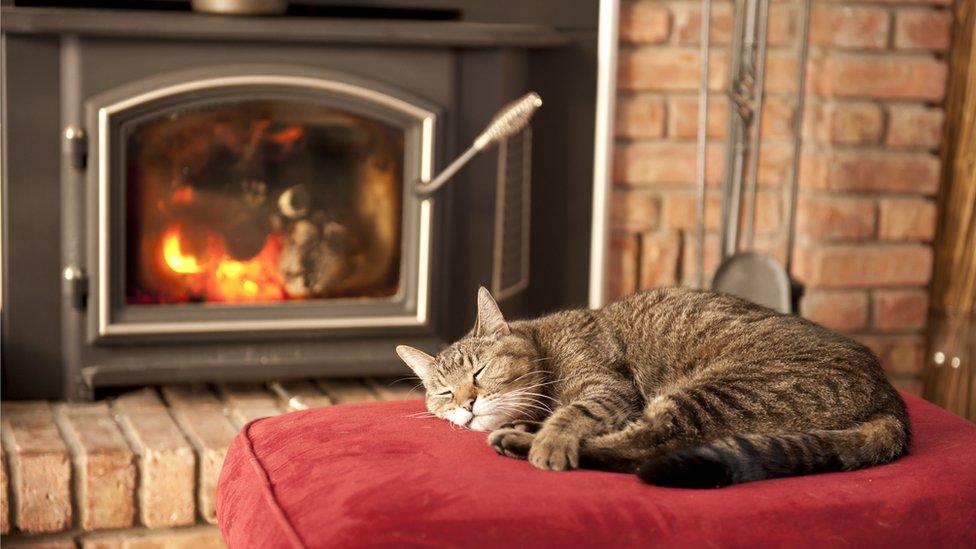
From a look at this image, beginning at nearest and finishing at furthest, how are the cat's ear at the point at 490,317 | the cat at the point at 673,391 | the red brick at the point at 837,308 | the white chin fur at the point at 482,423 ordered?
the cat at the point at 673,391 → the white chin fur at the point at 482,423 → the cat's ear at the point at 490,317 → the red brick at the point at 837,308

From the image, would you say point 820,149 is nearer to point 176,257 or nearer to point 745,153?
point 745,153

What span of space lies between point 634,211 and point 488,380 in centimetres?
100

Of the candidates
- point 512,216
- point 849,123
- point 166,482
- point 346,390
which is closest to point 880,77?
point 849,123

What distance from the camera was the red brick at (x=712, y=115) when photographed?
7.74 feet

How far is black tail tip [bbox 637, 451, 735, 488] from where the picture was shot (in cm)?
117

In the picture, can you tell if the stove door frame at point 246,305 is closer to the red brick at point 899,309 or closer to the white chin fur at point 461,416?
the white chin fur at point 461,416

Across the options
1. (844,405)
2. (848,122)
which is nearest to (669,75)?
(848,122)

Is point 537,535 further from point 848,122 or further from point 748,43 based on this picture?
point 848,122

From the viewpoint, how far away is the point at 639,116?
235 cm

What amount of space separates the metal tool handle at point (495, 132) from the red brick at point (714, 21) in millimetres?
367

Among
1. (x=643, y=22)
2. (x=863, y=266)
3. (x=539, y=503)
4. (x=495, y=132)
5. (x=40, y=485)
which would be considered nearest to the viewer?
(x=539, y=503)

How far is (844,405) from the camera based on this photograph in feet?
4.25

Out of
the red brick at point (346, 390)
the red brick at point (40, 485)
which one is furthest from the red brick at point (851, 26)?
the red brick at point (40, 485)

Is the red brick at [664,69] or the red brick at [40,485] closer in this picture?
the red brick at [40,485]
